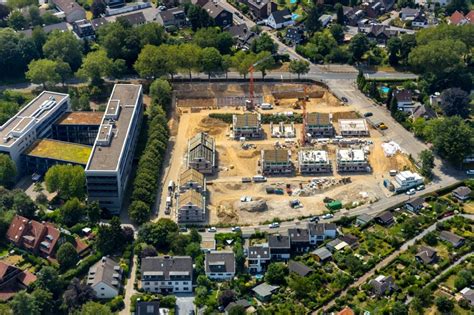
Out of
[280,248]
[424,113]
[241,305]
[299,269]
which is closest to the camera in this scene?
[241,305]

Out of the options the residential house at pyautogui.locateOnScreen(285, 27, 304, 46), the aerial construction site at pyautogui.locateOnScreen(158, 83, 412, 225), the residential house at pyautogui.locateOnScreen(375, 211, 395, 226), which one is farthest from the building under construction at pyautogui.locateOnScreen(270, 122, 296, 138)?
the residential house at pyautogui.locateOnScreen(285, 27, 304, 46)

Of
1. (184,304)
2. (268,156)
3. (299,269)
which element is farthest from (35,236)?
(268,156)

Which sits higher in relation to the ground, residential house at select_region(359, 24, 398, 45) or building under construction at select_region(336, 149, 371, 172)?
residential house at select_region(359, 24, 398, 45)

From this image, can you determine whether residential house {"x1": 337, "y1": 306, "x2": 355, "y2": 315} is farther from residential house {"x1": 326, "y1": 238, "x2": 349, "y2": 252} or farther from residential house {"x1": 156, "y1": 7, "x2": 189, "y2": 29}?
residential house {"x1": 156, "y1": 7, "x2": 189, "y2": 29}

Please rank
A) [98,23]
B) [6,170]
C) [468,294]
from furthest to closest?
[98,23] → [6,170] → [468,294]

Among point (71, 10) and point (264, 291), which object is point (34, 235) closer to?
point (264, 291)

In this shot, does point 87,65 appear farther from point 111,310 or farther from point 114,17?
point 111,310
